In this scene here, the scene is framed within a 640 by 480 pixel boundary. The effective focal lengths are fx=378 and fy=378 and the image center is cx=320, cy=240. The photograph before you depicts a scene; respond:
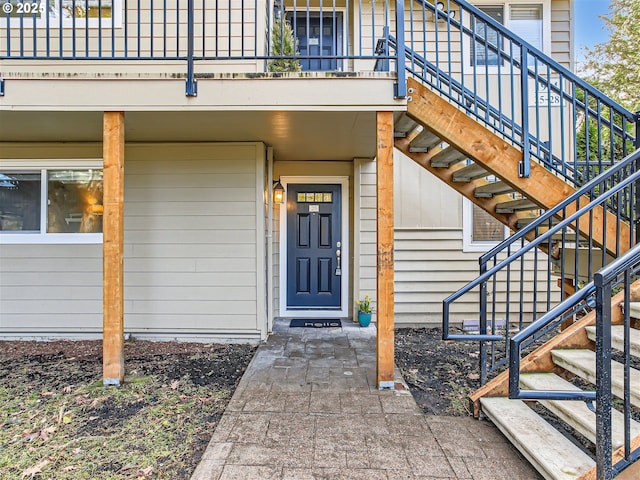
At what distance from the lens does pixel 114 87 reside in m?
3.11

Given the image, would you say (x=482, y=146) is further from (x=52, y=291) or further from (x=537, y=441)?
(x=52, y=291)

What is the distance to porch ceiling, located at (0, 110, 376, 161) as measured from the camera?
131 inches

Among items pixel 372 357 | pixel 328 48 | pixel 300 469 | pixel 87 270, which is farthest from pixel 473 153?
pixel 87 270

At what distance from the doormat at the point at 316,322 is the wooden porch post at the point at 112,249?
7.65 ft

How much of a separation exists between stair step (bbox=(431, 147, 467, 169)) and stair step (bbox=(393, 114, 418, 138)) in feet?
1.19

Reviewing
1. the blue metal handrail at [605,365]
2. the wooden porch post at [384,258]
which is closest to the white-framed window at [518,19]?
the wooden porch post at [384,258]

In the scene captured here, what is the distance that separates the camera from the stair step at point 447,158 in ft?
11.3

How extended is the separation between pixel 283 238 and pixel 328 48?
115 inches

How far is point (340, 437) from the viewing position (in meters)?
2.35

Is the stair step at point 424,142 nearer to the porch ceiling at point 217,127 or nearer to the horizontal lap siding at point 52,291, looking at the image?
the porch ceiling at point 217,127

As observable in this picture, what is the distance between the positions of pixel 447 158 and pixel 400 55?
1131 mm

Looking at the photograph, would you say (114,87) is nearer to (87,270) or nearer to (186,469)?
(87,270)

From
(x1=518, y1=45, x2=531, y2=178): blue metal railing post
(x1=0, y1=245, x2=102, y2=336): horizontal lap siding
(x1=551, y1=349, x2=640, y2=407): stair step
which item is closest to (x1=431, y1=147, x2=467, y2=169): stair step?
(x1=518, y1=45, x2=531, y2=178): blue metal railing post

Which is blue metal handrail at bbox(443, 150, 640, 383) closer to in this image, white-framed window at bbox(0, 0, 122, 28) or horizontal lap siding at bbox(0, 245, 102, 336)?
horizontal lap siding at bbox(0, 245, 102, 336)
